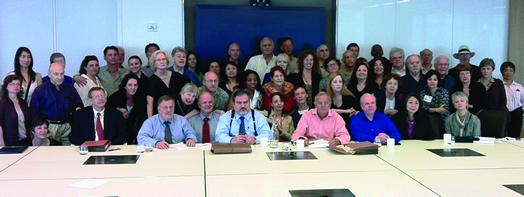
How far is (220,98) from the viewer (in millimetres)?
5336

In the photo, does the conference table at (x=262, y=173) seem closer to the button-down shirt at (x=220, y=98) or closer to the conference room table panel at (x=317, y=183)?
the conference room table panel at (x=317, y=183)

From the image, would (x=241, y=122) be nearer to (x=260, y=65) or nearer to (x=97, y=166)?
(x=97, y=166)

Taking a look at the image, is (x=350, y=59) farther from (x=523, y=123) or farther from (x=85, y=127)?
(x=85, y=127)

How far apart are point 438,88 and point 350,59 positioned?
43.4 inches

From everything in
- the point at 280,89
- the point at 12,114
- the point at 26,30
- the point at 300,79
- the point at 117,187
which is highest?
the point at 26,30

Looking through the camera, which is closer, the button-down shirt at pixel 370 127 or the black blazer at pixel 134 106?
the button-down shirt at pixel 370 127

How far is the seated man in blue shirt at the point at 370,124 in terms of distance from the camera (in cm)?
459

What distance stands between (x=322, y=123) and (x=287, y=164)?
4.51 ft

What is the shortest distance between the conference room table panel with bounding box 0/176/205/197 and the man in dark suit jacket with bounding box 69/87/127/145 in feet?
5.86

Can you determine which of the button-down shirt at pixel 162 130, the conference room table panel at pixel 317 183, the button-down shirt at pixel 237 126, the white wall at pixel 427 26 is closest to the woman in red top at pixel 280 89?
the button-down shirt at pixel 237 126

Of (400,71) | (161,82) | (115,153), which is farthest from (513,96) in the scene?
(115,153)

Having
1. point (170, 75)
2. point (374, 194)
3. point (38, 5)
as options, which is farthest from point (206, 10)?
point (374, 194)

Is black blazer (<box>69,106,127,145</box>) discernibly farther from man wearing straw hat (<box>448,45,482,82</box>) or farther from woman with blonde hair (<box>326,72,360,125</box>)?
man wearing straw hat (<box>448,45,482,82</box>)

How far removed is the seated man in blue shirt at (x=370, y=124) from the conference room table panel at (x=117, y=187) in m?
2.13
